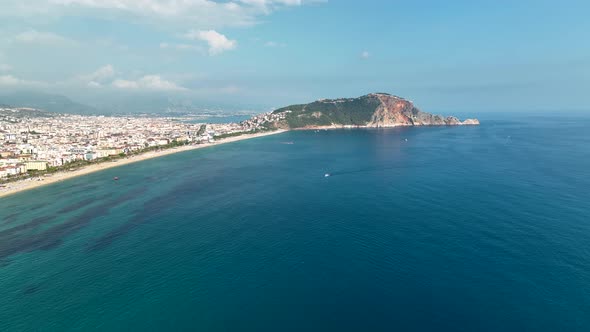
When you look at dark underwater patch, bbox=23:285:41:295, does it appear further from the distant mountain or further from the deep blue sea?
the distant mountain

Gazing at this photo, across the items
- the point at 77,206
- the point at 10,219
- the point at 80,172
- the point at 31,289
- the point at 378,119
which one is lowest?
the point at 31,289

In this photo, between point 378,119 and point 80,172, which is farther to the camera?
point 378,119

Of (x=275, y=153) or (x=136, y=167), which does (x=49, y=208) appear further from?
(x=275, y=153)

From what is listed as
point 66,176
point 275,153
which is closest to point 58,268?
point 66,176

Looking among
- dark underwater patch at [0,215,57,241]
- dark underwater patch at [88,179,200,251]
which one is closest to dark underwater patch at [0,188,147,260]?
dark underwater patch at [0,215,57,241]

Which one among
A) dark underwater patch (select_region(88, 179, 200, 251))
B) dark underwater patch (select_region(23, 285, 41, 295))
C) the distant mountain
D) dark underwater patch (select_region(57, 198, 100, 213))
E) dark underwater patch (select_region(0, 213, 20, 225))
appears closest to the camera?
dark underwater patch (select_region(23, 285, 41, 295))

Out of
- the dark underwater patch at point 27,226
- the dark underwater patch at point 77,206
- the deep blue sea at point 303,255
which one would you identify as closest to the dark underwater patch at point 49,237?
the deep blue sea at point 303,255

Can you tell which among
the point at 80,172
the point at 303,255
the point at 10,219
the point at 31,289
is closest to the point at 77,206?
the point at 10,219

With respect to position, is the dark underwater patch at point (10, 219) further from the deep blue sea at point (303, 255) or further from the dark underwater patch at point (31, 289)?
the dark underwater patch at point (31, 289)

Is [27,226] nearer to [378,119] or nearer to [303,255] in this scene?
[303,255]
